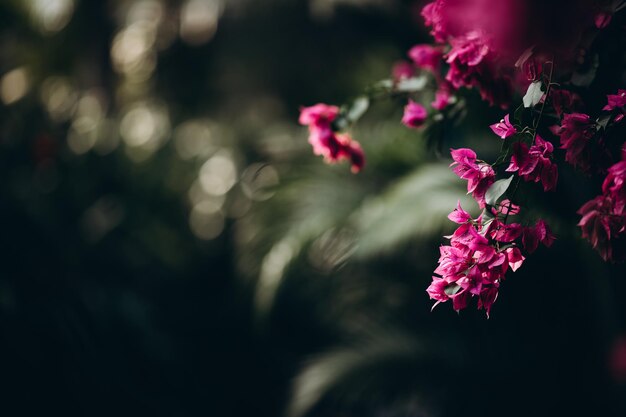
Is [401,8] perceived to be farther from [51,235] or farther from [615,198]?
[615,198]

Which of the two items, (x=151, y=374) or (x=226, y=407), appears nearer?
(x=151, y=374)

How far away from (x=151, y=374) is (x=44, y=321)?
1.82 feet

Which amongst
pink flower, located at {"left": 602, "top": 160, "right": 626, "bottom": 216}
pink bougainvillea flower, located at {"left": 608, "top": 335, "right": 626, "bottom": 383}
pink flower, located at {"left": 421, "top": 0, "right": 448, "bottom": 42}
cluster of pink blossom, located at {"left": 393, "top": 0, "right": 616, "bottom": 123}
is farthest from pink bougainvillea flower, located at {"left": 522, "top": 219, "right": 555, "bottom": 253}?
pink bougainvillea flower, located at {"left": 608, "top": 335, "right": 626, "bottom": 383}

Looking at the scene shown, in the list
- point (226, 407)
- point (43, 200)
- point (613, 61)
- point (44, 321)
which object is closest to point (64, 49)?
point (43, 200)

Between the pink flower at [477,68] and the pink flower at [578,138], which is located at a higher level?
the pink flower at [477,68]

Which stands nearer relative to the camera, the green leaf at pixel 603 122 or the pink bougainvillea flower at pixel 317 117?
the green leaf at pixel 603 122

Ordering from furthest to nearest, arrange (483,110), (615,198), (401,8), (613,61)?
(401,8)
(483,110)
(613,61)
(615,198)

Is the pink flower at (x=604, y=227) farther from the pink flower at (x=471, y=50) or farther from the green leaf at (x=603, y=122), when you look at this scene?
the pink flower at (x=471, y=50)

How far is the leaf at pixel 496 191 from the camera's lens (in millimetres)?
930

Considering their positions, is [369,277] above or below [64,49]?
below

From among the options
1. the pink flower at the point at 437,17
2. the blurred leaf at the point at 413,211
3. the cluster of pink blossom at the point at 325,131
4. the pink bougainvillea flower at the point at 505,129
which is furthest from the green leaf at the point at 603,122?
the blurred leaf at the point at 413,211

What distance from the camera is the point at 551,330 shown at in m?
2.70

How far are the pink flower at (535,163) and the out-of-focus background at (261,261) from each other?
396mm

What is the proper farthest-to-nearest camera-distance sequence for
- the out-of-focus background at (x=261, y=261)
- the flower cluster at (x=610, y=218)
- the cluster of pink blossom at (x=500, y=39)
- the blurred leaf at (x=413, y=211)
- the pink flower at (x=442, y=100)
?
the out-of-focus background at (x=261, y=261), the blurred leaf at (x=413, y=211), the pink flower at (x=442, y=100), the flower cluster at (x=610, y=218), the cluster of pink blossom at (x=500, y=39)
